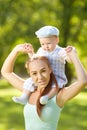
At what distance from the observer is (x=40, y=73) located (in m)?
3.43

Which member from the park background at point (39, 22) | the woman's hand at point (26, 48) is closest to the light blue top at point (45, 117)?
the woman's hand at point (26, 48)

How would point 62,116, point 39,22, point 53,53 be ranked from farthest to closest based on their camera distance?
1. point 39,22
2. point 62,116
3. point 53,53

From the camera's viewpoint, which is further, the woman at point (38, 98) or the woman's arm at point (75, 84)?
the woman at point (38, 98)

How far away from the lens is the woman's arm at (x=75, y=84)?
3285mm

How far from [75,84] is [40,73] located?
243 millimetres

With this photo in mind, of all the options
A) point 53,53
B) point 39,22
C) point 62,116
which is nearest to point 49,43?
point 53,53

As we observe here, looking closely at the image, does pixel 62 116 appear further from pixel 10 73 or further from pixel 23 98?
pixel 23 98

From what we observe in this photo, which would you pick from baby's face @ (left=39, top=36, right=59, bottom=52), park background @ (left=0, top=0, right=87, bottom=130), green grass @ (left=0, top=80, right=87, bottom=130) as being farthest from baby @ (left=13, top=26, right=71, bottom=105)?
park background @ (left=0, top=0, right=87, bottom=130)

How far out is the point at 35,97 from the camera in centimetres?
348

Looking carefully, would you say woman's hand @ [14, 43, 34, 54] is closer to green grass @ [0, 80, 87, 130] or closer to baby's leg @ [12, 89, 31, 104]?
baby's leg @ [12, 89, 31, 104]

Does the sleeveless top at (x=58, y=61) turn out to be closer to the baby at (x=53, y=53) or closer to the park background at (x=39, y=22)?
the baby at (x=53, y=53)

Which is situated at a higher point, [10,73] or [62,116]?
[10,73]

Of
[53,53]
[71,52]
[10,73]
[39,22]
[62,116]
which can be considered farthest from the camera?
[39,22]

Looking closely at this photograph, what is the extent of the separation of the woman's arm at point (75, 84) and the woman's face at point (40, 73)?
122mm
